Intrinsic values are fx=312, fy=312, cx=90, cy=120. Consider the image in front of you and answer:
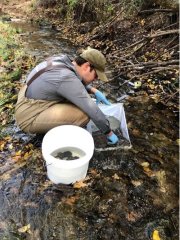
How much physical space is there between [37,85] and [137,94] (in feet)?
9.33

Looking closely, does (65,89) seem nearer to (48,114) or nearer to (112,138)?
(48,114)

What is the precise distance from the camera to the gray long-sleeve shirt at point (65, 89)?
4.16 m

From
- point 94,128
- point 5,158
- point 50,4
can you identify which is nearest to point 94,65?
point 94,128

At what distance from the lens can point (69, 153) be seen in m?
4.30

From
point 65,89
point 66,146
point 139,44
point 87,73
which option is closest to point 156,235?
point 66,146

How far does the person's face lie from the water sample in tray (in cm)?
101

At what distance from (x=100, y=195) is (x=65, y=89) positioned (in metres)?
1.46

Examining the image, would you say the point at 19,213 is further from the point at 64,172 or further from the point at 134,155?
the point at 134,155

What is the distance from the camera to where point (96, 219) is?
366 centimetres

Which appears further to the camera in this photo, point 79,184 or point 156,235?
point 79,184

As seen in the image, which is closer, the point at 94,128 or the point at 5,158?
Result: the point at 5,158

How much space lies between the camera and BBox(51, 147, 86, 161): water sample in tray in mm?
4227

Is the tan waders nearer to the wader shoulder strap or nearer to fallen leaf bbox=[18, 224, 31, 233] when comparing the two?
the wader shoulder strap

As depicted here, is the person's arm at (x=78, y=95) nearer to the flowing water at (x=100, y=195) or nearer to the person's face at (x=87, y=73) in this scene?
the person's face at (x=87, y=73)
